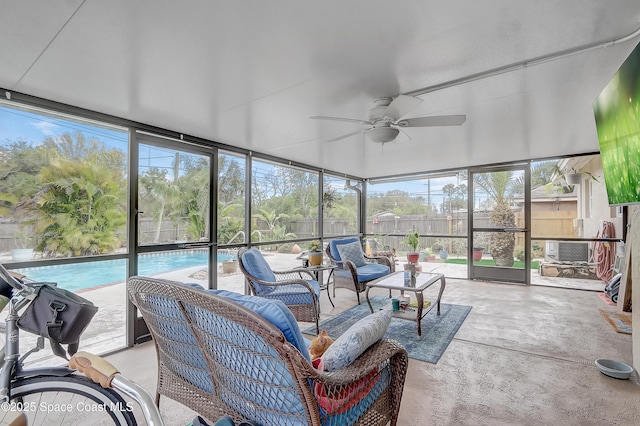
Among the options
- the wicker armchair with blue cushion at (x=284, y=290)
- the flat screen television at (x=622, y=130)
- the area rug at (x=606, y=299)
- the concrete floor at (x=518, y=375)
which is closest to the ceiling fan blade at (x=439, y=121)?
the flat screen television at (x=622, y=130)

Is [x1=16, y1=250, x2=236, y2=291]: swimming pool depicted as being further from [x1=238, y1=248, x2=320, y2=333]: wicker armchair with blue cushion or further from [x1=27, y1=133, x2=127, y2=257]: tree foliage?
[x1=238, y1=248, x2=320, y2=333]: wicker armchair with blue cushion

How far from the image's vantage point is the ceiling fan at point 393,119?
238cm

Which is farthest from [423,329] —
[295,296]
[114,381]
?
[114,381]

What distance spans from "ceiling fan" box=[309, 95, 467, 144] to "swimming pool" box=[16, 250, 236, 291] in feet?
8.02

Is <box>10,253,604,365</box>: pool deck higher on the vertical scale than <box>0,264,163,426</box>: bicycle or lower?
lower

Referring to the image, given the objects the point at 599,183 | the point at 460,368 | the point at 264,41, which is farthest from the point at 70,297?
the point at 599,183

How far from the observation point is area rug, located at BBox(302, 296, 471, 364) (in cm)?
299

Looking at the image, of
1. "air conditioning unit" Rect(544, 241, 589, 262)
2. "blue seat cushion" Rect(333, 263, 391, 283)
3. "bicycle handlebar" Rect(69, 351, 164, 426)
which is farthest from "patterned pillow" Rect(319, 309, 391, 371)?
→ "air conditioning unit" Rect(544, 241, 589, 262)

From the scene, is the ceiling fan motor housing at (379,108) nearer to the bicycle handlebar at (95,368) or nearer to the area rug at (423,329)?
the area rug at (423,329)

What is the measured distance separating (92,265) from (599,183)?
819cm

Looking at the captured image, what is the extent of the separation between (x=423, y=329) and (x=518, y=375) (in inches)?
43.0

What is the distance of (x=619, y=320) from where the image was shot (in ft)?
12.3

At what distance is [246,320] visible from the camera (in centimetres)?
117

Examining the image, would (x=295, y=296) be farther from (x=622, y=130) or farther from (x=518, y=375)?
(x=622, y=130)
